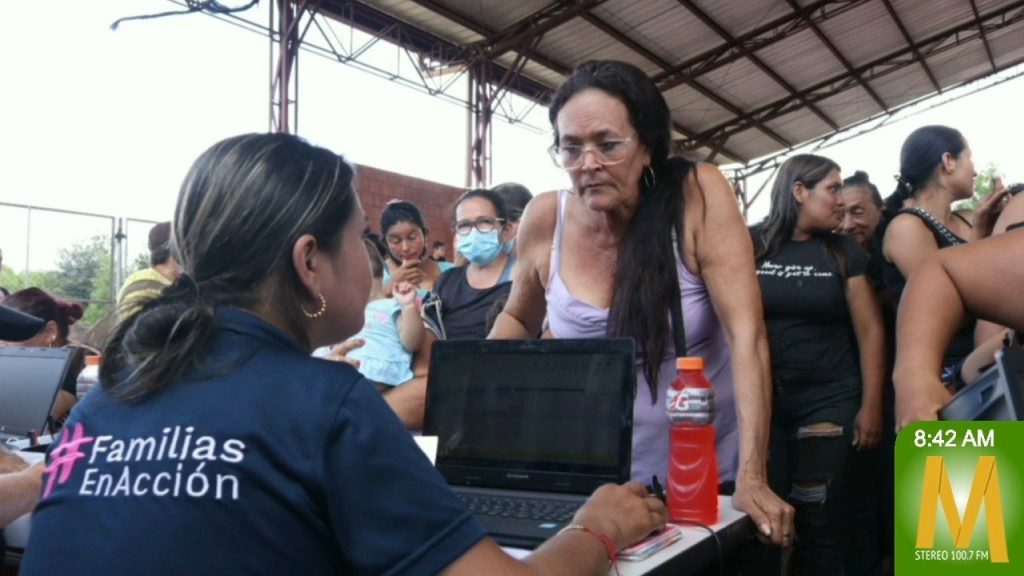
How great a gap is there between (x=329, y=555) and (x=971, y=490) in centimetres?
58

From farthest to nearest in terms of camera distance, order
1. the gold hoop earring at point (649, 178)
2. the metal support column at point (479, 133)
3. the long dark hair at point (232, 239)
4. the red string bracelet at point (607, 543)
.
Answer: the metal support column at point (479, 133) → the gold hoop earring at point (649, 178) → the red string bracelet at point (607, 543) → the long dark hair at point (232, 239)

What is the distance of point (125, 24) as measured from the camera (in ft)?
26.1

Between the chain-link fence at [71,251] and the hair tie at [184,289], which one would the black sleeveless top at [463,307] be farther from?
the chain-link fence at [71,251]

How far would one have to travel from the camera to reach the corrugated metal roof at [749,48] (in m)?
9.73

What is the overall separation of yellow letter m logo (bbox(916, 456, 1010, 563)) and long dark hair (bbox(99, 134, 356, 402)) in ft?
2.13

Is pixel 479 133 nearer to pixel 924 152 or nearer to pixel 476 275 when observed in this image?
pixel 476 275

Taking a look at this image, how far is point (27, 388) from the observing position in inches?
104

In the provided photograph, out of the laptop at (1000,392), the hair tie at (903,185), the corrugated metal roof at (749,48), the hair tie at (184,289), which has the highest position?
the corrugated metal roof at (749,48)

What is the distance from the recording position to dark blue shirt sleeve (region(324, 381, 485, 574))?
2.74ft

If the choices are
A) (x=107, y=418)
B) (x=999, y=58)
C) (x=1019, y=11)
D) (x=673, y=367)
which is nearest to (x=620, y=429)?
(x=673, y=367)

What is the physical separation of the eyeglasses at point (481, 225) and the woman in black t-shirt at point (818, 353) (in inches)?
35.2

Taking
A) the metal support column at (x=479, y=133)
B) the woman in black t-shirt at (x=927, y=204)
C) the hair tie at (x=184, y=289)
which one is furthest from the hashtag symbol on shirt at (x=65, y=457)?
the metal support column at (x=479, y=133)

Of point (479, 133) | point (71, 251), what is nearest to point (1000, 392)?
point (71, 251)

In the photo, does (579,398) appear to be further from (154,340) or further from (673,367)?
(154,340)
